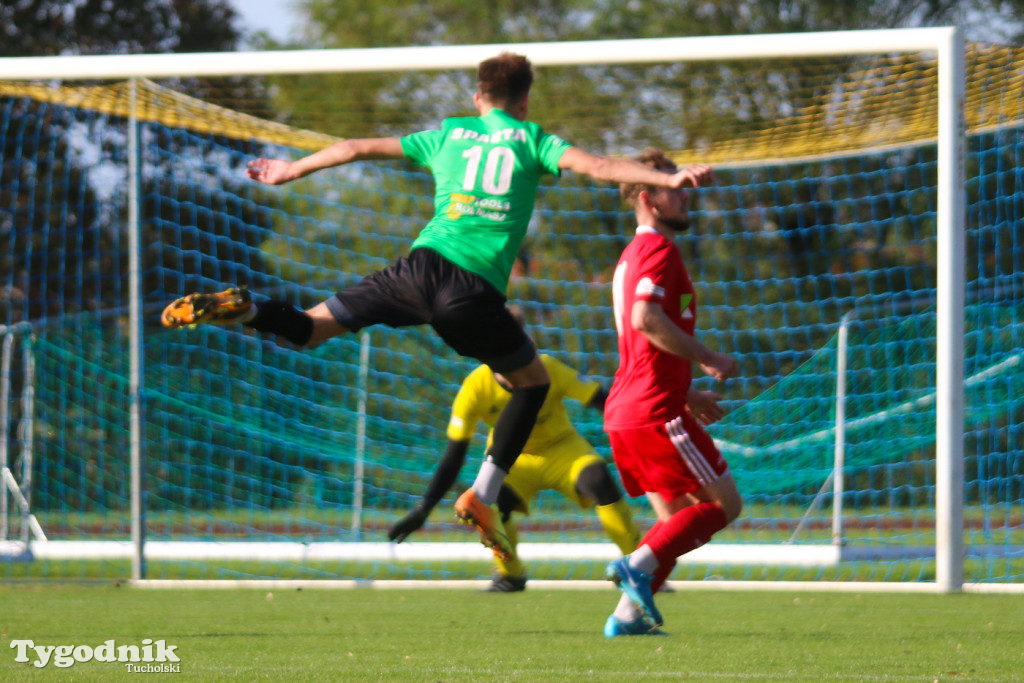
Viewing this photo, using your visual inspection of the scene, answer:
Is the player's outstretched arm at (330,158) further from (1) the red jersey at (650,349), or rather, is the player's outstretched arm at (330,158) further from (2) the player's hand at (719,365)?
(2) the player's hand at (719,365)

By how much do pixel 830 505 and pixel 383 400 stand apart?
13.9 ft

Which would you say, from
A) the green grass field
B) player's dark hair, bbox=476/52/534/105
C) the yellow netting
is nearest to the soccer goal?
the yellow netting

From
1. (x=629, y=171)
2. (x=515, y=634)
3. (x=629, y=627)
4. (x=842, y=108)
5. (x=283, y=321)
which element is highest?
(x=842, y=108)

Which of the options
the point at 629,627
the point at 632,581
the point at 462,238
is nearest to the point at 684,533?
the point at 632,581

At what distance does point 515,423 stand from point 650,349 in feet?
2.25

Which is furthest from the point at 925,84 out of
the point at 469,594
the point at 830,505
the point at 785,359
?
the point at 785,359

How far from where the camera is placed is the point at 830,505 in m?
11.6

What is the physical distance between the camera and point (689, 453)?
4.64 meters

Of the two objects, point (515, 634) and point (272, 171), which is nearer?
point (272, 171)

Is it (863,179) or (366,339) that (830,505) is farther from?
(863,179)

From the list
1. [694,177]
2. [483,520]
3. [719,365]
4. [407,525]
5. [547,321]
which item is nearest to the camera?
[694,177]

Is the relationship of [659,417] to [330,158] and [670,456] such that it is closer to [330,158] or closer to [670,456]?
[670,456]

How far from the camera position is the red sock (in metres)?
4.69

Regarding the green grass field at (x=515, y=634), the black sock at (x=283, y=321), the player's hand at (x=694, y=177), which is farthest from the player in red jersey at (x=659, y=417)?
the black sock at (x=283, y=321)
